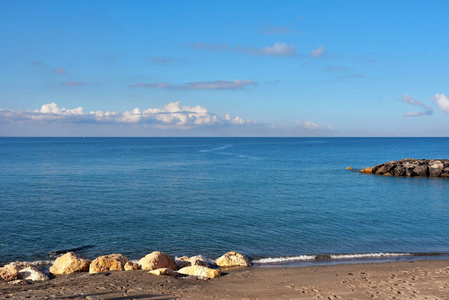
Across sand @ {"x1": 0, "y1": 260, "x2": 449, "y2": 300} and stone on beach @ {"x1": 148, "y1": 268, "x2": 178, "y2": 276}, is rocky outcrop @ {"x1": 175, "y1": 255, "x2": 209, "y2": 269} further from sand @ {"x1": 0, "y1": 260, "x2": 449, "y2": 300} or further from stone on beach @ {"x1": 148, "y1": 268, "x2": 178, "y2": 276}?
stone on beach @ {"x1": 148, "y1": 268, "x2": 178, "y2": 276}

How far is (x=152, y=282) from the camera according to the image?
60.4ft

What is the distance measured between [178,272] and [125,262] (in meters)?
3.36

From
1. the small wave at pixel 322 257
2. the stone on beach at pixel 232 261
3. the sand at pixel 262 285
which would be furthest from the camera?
the small wave at pixel 322 257

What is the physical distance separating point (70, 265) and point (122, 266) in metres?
2.76

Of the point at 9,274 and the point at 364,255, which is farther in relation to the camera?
the point at 364,255

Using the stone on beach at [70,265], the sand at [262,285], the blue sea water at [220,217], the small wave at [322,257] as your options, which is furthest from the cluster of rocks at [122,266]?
the blue sea water at [220,217]

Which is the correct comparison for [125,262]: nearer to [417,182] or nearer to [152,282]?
[152,282]

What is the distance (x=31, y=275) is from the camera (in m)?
19.1

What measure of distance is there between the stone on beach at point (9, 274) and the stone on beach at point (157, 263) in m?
6.18

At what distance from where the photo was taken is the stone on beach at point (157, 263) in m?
20.9

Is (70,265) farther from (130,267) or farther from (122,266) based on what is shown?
(130,267)

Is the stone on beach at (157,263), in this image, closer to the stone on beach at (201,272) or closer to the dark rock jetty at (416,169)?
the stone on beach at (201,272)

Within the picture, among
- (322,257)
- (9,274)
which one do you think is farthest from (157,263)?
(322,257)

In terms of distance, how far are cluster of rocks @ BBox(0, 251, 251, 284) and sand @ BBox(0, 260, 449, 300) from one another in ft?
1.97
